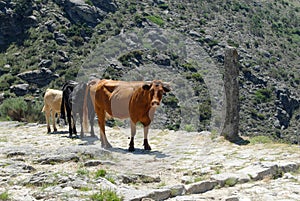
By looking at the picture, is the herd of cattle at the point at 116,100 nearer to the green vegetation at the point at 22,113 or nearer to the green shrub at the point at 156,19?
the green vegetation at the point at 22,113

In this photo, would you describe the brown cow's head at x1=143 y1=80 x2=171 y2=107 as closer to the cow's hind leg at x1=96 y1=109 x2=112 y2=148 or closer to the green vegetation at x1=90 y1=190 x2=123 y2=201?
the cow's hind leg at x1=96 y1=109 x2=112 y2=148

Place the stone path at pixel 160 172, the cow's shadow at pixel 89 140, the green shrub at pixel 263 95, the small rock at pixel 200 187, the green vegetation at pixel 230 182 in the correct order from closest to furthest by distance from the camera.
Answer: the stone path at pixel 160 172, the small rock at pixel 200 187, the green vegetation at pixel 230 182, the cow's shadow at pixel 89 140, the green shrub at pixel 263 95

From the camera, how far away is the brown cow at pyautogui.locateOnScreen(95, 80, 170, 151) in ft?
38.6

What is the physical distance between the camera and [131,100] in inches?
486

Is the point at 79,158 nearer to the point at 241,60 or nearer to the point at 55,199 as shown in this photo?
the point at 55,199

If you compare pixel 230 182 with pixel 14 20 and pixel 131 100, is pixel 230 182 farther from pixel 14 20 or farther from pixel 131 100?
pixel 14 20

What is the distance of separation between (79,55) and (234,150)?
134 ft

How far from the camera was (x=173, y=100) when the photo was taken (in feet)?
53.7


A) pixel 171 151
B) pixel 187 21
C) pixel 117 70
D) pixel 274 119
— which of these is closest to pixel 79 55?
pixel 187 21

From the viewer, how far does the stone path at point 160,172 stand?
324 inches

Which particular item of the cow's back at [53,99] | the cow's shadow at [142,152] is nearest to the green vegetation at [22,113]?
the cow's back at [53,99]

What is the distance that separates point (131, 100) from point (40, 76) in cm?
3918

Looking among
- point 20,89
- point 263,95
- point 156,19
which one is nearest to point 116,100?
point 263,95

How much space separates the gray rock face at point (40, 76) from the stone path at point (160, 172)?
3579cm
